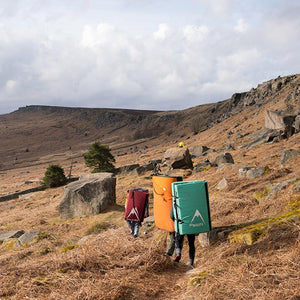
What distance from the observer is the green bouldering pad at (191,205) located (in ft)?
16.9

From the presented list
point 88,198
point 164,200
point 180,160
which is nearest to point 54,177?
point 180,160

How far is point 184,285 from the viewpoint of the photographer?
4.18m

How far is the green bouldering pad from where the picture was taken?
16.9 ft

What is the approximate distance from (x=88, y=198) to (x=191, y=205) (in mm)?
9754

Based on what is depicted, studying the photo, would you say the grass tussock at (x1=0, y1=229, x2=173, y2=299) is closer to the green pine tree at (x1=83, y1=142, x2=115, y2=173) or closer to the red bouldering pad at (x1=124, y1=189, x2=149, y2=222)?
the red bouldering pad at (x1=124, y1=189, x2=149, y2=222)

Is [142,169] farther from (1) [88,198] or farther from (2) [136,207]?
(2) [136,207]

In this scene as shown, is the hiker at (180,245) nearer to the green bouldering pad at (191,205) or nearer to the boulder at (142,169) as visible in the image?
the green bouldering pad at (191,205)

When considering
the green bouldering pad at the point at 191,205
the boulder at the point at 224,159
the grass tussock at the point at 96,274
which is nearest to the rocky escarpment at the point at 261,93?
the boulder at the point at 224,159

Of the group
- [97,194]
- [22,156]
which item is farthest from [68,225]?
[22,156]

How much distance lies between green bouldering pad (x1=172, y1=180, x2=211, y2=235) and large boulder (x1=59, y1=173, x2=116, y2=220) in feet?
30.4

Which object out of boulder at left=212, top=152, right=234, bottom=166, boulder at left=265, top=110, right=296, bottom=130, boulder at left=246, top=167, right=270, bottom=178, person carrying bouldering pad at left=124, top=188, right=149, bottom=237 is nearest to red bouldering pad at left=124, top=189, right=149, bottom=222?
person carrying bouldering pad at left=124, top=188, right=149, bottom=237

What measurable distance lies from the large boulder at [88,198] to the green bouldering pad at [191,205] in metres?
9.28

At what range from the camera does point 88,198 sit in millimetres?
14078

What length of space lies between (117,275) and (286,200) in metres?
4.69
